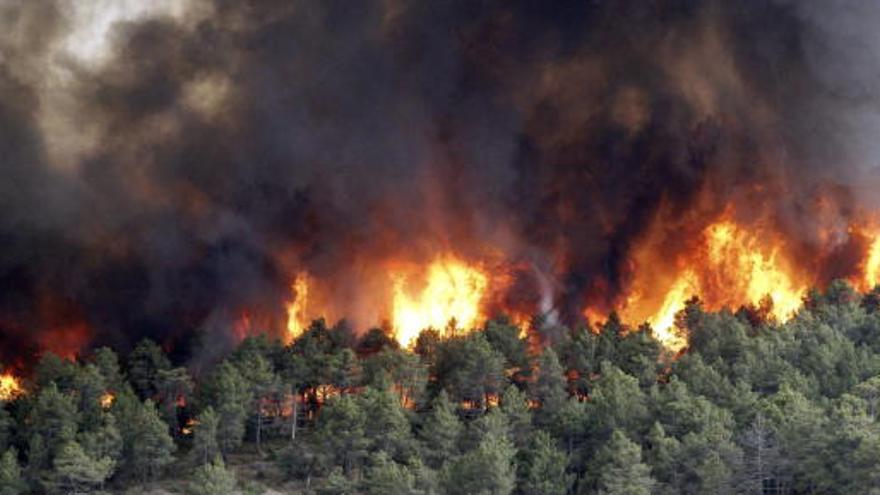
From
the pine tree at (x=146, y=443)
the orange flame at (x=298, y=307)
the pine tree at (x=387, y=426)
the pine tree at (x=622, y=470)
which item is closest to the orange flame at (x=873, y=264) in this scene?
the orange flame at (x=298, y=307)

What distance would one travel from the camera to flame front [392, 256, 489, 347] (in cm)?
8969

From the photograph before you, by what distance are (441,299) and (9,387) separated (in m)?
33.2

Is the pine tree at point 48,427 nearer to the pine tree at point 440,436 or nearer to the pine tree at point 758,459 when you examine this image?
the pine tree at point 440,436

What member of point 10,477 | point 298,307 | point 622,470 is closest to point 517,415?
point 622,470

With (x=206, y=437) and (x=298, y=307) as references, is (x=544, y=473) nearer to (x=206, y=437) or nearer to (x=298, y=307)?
(x=206, y=437)

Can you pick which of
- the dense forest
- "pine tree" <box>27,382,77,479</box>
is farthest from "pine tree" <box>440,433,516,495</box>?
"pine tree" <box>27,382,77,479</box>

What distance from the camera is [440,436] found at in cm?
5741

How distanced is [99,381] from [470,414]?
20693mm

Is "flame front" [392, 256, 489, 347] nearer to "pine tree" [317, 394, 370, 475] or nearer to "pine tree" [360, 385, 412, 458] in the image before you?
"pine tree" [360, 385, 412, 458]

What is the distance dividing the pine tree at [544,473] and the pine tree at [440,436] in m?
3.94

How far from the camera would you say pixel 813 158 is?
96.6 meters

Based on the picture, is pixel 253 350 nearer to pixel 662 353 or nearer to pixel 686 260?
pixel 662 353

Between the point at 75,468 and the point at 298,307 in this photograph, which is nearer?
the point at 75,468

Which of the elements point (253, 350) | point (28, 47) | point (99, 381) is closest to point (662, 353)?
point (253, 350)
